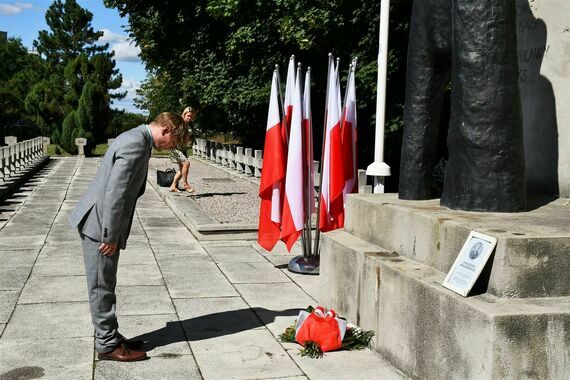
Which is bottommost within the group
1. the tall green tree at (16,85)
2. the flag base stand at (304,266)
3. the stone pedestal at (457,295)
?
the flag base stand at (304,266)

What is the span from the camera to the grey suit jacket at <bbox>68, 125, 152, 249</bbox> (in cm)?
439

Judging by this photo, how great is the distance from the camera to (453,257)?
13.9 feet

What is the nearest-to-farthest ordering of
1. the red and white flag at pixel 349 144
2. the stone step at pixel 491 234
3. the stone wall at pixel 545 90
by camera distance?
the stone step at pixel 491 234 < the stone wall at pixel 545 90 < the red and white flag at pixel 349 144

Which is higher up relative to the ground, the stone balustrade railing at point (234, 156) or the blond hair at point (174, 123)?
the blond hair at point (174, 123)

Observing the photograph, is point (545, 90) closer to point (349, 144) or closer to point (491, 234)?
point (491, 234)

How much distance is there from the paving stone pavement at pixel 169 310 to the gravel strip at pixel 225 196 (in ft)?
5.99

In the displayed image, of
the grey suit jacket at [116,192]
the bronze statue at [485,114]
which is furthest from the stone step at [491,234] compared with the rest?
the grey suit jacket at [116,192]

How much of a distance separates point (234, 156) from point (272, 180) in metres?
17.2

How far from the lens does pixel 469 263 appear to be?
12.6 feet

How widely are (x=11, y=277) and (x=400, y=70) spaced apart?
12143mm

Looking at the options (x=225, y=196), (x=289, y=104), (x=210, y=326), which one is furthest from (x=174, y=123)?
(x=225, y=196)

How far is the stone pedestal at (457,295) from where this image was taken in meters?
3.52

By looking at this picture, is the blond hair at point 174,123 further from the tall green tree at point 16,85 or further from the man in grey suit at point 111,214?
the tall green tree at point 16,85

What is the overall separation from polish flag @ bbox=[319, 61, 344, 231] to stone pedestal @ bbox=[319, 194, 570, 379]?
195 centimetres
